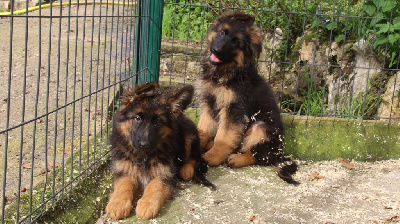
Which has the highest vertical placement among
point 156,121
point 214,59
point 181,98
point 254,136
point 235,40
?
point 235,40

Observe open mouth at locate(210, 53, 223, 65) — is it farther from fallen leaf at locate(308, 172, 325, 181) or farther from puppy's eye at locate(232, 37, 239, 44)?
fallen leaf at locate(308, 172, 325, 181)

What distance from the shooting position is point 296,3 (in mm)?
8672

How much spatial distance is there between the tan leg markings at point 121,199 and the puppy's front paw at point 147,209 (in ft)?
0.33

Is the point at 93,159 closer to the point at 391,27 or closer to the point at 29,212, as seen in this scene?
the point at 29,212

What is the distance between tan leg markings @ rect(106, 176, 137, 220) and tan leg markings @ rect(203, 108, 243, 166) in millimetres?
1396

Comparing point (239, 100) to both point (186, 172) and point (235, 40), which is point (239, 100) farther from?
point (186, 172)

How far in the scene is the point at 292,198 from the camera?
479 cm

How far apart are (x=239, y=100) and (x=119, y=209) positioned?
222cm

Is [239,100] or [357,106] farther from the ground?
[239,100]

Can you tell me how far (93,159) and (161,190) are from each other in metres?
1.01

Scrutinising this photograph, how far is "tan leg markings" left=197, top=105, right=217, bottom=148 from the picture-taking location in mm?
5769

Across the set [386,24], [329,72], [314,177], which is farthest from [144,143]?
[329,72]

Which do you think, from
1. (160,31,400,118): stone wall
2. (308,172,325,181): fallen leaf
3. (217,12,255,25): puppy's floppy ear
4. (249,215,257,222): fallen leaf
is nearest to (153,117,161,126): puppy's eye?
(249,215,257,222): fallen leaf

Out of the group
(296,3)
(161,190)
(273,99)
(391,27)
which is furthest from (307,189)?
(296,3)
